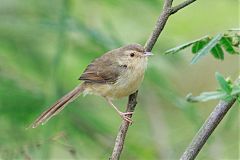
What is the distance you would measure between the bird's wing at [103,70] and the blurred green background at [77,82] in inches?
4.3

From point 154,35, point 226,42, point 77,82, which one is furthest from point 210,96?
point 77,82

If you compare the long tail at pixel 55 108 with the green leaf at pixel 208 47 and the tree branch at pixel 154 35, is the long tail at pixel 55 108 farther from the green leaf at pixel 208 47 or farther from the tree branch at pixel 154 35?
the green leaf at pixel 208 47

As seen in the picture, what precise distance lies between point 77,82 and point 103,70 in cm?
50

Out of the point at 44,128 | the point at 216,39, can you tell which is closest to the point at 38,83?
the point at 44,128

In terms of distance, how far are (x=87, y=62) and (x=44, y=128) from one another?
1.17m

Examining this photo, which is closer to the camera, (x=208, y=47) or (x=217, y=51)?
(x=208, y=47)

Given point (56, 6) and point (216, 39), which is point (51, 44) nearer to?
point (56, 6)

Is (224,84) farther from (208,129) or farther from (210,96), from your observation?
(208,129)

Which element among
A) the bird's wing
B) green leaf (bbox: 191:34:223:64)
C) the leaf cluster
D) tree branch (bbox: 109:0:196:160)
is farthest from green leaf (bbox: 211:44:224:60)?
the bird's wing

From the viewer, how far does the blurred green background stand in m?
4.16

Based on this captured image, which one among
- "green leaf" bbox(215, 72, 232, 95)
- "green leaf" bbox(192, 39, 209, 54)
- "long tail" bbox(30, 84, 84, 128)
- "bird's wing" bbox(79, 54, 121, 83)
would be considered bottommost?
"long tail" bbox(30, 84, 84, 128)

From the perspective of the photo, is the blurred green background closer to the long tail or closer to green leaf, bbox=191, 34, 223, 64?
the long tail

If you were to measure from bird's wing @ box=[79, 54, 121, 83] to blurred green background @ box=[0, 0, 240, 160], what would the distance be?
4.3 inches

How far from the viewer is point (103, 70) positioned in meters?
4.72
